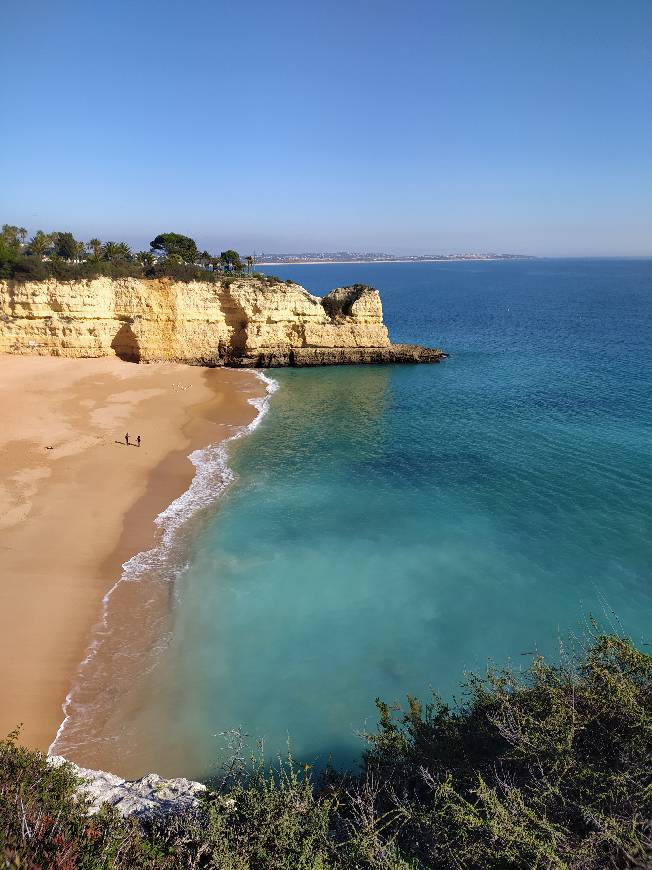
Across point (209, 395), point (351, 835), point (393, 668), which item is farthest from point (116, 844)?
point (209, 395)

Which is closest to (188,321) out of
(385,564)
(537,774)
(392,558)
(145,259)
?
(145,259)

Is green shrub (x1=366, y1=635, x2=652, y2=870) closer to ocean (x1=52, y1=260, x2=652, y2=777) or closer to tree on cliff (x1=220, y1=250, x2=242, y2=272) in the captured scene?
ocean (x1=52, y1=260, x2=652, y2=777)

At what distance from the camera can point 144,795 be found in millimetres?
8180

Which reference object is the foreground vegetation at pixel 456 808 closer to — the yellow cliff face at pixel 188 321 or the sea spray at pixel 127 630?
the sea spray at pixel 127 630

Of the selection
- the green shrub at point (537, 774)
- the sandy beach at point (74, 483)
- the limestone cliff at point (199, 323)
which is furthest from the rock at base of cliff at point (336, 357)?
the green shrub at point (537, 774)

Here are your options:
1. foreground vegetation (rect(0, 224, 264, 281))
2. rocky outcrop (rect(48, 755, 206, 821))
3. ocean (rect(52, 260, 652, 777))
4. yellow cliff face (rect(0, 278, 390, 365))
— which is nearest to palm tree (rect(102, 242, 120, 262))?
foreground vegetation (rect(0, 224, 264, 281))

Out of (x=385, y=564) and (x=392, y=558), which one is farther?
(x=392, y=558)

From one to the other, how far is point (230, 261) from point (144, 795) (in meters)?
51.4

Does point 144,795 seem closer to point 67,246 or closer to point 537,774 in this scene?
point 537,774

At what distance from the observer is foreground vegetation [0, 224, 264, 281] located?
3831 cm

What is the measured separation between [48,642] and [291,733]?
22.7 feet

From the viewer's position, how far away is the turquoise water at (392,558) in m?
12.8

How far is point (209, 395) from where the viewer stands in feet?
120

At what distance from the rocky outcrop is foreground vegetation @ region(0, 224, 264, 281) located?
3754 cm
